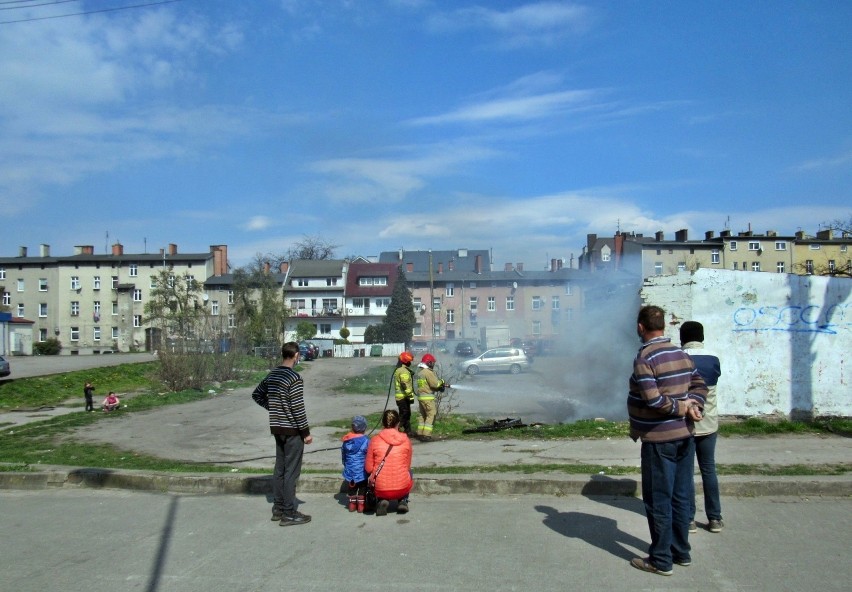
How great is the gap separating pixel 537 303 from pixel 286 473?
70.5 metres

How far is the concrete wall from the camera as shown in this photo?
36.0ft

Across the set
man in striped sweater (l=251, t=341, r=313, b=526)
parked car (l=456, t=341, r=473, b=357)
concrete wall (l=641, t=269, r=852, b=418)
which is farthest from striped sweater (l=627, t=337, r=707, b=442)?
parked car (l=456, t=341, r=473, b=357)

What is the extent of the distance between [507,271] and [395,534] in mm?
83141

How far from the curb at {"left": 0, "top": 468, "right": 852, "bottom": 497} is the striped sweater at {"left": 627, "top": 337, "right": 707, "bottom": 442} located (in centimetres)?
259

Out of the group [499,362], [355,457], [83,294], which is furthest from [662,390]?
[83,294]

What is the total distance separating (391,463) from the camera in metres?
6.72

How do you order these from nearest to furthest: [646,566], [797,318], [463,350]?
[646,566] → [797,318] → [463,350]

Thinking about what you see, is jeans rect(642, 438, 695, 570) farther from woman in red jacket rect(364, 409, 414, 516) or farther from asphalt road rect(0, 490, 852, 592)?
woman in red jacket rect(364, 409, 414, 516)

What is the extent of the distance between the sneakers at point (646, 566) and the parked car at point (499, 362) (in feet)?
102

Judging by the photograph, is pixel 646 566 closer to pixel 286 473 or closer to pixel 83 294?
pixel 286 473

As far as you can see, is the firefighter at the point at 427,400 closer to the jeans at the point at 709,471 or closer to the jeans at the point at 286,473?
the jeans at the point at 286,473

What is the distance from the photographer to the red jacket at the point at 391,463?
6711 mm

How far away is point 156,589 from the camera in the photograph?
16.2 feet

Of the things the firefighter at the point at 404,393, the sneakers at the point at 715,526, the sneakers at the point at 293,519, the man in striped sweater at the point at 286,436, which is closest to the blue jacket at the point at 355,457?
the man in striped sweater at the point at 286,436
